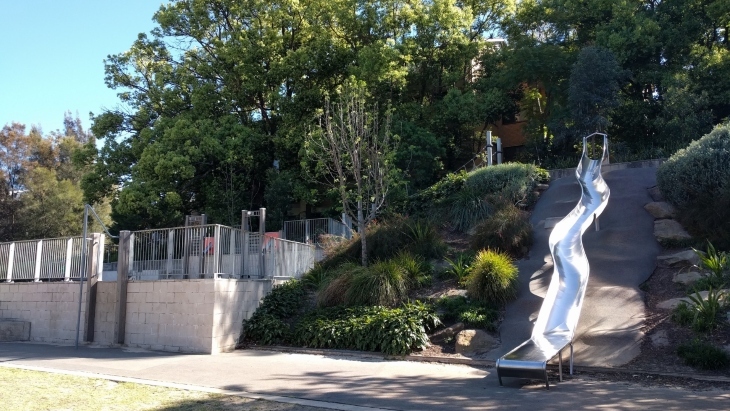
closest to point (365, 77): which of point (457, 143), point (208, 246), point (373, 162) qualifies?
point (457, 143)

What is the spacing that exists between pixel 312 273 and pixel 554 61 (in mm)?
17144

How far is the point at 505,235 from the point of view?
14.6 metres

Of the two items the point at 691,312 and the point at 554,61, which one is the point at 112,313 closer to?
the point at 691,312

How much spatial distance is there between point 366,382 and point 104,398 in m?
3.52

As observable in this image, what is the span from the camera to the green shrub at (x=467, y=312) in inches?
447

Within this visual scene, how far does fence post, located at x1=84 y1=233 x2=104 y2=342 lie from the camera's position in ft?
44.8

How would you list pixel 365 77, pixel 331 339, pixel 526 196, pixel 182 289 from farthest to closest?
pixel 365 77 < pixel 526 196 < pixel 182 289 < pixel 331 339

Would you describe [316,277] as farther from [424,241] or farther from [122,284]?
[122,284]

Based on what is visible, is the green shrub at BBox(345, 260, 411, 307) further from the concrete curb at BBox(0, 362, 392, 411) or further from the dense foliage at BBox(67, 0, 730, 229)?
the dense foliage at BBox(67, 0, 730, 229)

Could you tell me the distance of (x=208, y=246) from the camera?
12734mm

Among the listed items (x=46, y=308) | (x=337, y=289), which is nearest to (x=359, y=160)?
(x=337, y=289)

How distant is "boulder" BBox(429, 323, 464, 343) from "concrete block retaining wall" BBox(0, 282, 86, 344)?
8.07 m

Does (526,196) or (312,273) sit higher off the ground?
(526,196)

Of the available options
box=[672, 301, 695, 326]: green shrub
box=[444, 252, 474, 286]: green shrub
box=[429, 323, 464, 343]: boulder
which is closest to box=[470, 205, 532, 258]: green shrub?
box=[444, 252, 474, 286]: green shrub
